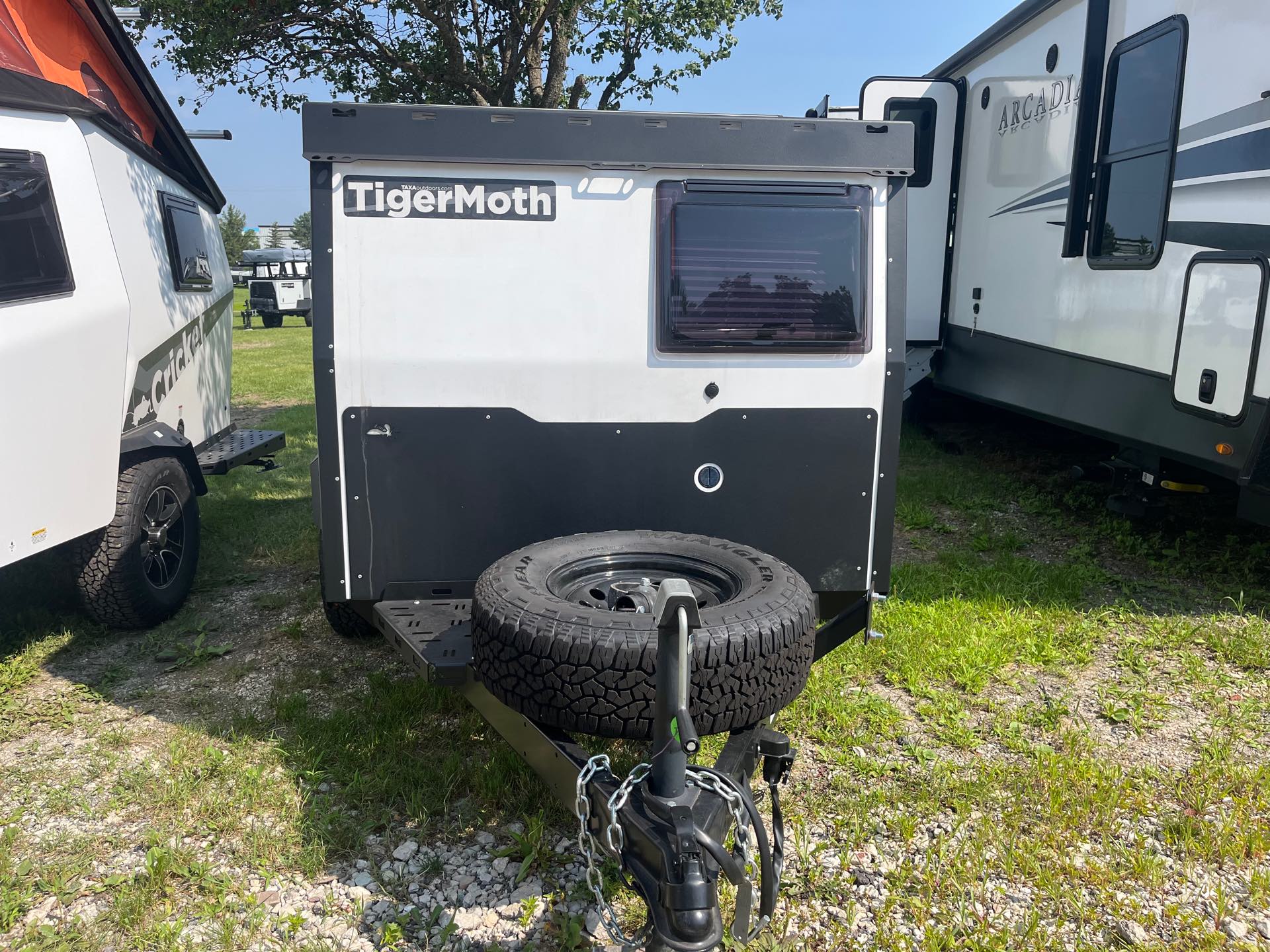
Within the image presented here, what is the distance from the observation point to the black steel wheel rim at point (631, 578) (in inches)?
122

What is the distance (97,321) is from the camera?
13.2ft

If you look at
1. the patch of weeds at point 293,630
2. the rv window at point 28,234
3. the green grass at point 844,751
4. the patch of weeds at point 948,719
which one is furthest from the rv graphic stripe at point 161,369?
the patch of weeds at point 948,719

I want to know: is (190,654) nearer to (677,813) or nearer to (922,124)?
(677,813)

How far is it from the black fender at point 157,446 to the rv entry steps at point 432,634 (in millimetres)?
1813

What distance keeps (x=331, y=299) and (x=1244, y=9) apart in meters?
4.39

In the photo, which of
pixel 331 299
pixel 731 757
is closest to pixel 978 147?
pixel 331 299

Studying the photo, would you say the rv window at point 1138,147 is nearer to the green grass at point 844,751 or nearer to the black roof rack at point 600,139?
the green grass at point 844,751

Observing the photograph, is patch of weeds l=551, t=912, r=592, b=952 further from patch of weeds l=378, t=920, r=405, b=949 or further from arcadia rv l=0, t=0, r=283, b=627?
arcadia rv l=0, t=0, r=283, b=627

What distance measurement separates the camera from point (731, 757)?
8.27 ft

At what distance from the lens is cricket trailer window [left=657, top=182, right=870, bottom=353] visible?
342 centimetres

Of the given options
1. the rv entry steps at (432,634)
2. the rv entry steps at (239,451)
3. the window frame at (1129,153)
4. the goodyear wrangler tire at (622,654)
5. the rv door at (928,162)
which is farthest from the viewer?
the rv door at (928,162)

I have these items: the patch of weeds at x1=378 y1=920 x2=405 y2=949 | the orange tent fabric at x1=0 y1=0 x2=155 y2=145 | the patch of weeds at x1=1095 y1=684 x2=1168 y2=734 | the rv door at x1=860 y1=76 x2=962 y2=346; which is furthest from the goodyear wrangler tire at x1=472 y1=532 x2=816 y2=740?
the rv door at x1=860 y1=76 x2=962 y2=346

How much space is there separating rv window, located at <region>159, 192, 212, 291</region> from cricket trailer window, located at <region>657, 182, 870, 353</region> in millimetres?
3532

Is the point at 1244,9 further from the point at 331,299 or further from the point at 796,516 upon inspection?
the point at 331,299
